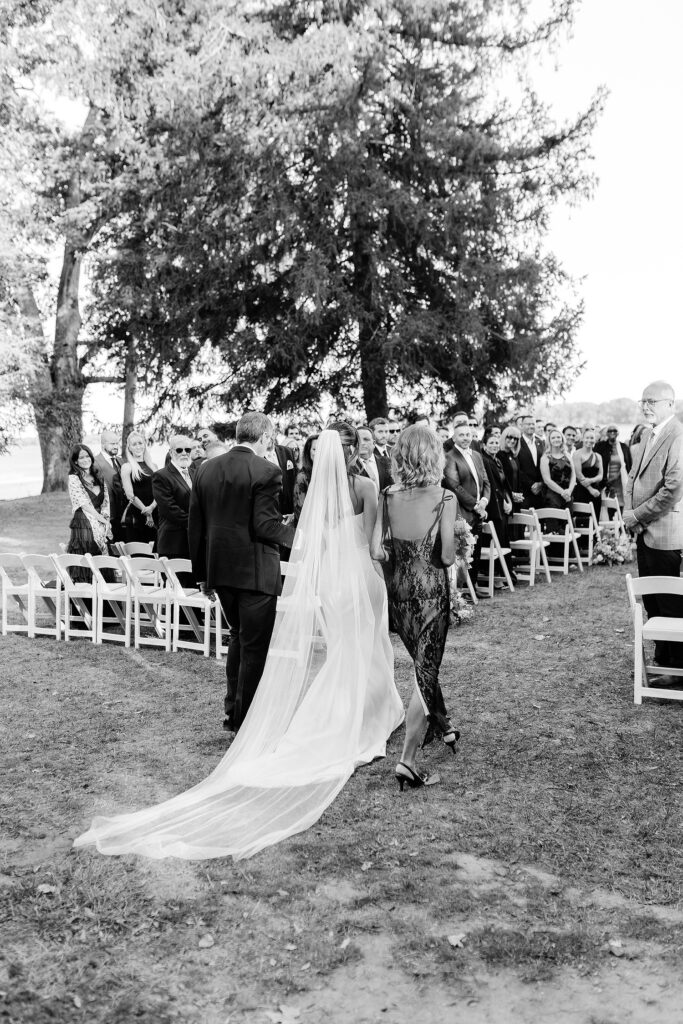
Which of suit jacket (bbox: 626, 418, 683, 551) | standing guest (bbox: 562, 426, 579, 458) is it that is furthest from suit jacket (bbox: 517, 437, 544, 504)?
suit jacket (bbox: 626, 418, 683, 551)

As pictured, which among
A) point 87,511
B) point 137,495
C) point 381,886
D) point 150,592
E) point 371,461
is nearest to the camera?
point 381,886

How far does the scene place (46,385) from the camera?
2566 cm

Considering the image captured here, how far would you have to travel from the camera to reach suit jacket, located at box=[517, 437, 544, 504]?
44.1 ft

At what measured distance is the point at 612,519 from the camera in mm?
15102

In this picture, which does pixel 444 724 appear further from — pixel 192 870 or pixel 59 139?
pixel 59 139

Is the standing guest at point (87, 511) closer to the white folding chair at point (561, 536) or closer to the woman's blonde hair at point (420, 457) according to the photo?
the woman's blonde hair at point (420, 457)

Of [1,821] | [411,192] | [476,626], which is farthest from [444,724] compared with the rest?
[411,192]

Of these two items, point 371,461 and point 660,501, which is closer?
point 660,501

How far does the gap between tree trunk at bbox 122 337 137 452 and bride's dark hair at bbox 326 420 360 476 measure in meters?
14.5

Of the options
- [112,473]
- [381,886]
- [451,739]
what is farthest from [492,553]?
[381,886]

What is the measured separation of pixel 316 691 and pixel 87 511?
16.1 feet

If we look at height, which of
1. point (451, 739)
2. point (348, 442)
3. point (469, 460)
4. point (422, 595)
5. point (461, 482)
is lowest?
point (451, 739)

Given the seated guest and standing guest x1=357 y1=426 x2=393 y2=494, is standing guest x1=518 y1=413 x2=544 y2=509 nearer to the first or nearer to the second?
standing guest x1=357 y1=426 x2=393 y2=494

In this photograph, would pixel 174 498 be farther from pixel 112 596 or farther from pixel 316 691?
pixel 316 691
